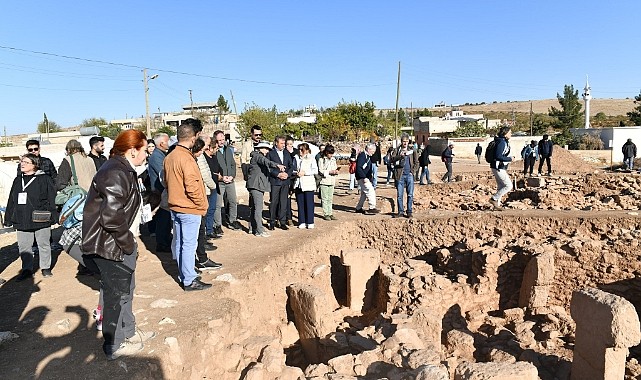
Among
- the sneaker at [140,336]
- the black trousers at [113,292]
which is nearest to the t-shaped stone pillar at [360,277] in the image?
the sneaker at [140,336]

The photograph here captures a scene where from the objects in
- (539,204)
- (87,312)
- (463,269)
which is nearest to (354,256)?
(463,269)

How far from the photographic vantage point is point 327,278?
27.2 ft

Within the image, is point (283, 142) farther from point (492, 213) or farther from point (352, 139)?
point (352, 139)

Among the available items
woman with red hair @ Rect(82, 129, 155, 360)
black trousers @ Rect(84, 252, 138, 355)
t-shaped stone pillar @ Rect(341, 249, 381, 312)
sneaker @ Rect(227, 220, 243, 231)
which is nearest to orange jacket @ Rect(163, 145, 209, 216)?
woman with red hair @ Rect(82, 129, 155, 360)

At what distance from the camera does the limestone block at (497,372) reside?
343 centimetres

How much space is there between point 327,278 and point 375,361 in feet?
12.3

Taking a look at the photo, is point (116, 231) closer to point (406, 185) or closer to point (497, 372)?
point (497, 372)

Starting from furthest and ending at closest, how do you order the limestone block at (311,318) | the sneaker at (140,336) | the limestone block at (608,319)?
1. the limestone block at (311,318)
2. the limestone block at (608,319)
3. the sneaker at (140,336)

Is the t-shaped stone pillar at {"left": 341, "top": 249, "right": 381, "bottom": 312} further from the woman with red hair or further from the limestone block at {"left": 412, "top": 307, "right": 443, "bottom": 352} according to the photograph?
the woman with red hair

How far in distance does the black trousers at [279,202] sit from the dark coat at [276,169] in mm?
107

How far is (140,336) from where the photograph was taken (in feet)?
13.3

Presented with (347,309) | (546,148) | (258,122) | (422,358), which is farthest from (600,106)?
A: (422,358)

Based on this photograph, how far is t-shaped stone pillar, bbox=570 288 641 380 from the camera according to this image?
4305mm

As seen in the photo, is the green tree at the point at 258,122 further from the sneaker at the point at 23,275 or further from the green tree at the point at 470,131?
the sneaker at the point at 23,275
